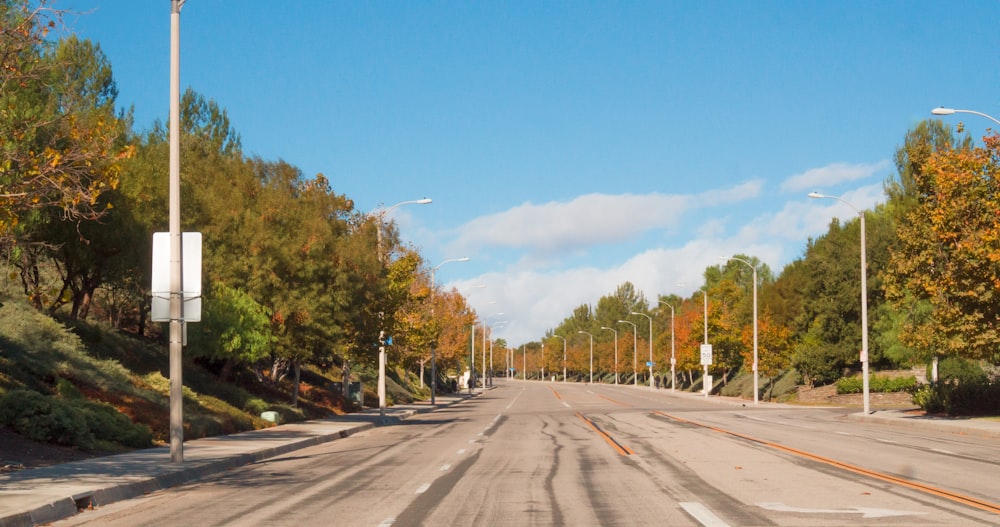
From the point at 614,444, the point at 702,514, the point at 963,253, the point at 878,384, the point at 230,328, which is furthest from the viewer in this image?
the point at 878,384

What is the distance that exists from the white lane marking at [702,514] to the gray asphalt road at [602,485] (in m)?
0.03

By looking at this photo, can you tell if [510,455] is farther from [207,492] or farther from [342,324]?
[342,324]

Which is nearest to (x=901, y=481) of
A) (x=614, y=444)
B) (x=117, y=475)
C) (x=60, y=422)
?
(x=614, y=444)

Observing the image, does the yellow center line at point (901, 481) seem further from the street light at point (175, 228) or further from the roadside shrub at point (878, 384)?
the roadside shrub at point (878, 384)

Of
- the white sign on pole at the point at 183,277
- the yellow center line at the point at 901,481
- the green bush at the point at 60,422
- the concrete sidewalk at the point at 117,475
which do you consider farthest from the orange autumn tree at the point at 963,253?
→ the green bush at the point at 60,422

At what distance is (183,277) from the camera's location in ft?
65.1

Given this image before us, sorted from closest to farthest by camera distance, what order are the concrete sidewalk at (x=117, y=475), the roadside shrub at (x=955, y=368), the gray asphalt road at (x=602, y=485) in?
the gray asphalt road at (x=602, y=485), the concrete sidewalk at (x=117, y=475), the roadside shrub at (x=955, y=368)

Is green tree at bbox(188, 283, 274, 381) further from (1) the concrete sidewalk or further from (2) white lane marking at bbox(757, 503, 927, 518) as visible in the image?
(2) white lane marking at bbox(757, 503, 927, 518)

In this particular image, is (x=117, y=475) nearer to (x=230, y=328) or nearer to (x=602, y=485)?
(x=602, y=485)

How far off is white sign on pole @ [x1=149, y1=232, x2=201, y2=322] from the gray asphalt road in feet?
10.6

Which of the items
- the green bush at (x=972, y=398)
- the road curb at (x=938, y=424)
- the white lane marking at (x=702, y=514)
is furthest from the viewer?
the green bush at (x=972, y=398)

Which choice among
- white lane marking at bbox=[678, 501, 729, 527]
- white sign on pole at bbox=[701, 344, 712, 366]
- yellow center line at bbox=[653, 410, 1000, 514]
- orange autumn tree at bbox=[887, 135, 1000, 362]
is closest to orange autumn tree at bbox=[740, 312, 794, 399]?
white sign on pole at bbox=[701, 344, 712, 366]

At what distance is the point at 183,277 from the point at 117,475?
4.65m

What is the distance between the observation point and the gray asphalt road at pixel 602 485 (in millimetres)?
11945
